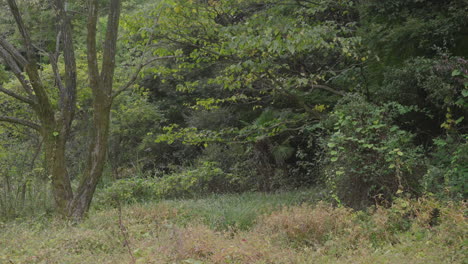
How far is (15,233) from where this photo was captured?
6418mm

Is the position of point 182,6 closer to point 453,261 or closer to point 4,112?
point 453,261

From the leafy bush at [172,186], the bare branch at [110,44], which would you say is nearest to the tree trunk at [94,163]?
the bare branch at [110,44]

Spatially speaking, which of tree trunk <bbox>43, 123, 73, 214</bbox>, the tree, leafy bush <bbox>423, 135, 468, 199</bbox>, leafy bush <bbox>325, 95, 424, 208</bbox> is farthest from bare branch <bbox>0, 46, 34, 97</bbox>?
leafy bush <bbox>423, 135, 468, 199</bbox>

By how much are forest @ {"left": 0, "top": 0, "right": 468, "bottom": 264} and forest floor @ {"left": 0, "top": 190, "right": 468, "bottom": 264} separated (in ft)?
0.09

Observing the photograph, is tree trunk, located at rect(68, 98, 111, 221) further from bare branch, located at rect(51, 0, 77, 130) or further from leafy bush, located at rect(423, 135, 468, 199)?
leafy bush, located at rect(423, 135, 468, 199)

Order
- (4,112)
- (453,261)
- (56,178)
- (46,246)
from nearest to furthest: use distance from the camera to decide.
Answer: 1. (453,261)
2. (46,246)
3. (56,178)
4. (4,112)

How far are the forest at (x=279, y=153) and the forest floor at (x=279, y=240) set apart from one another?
0.03 m

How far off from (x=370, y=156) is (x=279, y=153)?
358 cm

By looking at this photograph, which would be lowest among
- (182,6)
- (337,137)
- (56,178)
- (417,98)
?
(56,178)

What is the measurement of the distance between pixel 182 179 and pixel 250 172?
1.87 m

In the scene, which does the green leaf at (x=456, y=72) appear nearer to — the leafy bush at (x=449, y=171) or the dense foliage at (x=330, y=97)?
the dense foliage at (x=330, y=97)

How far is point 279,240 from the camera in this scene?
212 inches

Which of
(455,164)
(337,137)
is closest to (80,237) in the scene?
(337,137)

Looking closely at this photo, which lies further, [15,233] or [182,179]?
[182,179]
